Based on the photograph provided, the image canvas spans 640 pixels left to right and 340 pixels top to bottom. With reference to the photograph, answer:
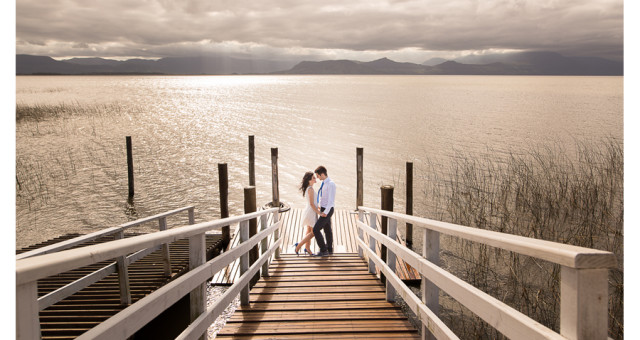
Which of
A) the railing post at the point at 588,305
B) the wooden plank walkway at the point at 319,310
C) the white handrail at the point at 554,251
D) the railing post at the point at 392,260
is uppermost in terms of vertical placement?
the white handrail at the point at 554,251

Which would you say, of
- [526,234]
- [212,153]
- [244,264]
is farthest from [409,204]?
[212,153]

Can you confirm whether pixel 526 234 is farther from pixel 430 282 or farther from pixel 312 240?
pixel 430 282

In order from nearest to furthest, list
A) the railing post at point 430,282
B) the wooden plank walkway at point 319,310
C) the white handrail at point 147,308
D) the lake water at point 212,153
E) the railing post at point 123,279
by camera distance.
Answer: the white handrail at point 147,308, the railing post at point 430,282, the wooden plank walkway at point 319,310, the railing post at point 123,279, the lake water at point 212,153

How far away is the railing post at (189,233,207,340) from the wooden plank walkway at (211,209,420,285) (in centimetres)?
533

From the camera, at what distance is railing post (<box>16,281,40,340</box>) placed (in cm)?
125

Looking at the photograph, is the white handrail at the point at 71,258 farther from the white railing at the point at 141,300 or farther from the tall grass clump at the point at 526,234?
the tall grass clump at the point at 526,234

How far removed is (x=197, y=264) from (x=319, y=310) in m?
2.01

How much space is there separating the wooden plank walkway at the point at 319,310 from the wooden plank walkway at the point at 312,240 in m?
2.54

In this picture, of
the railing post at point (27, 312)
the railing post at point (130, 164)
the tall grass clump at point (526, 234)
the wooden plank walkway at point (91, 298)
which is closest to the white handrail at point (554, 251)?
the railing post at point (27, 312)

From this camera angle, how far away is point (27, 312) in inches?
50.6

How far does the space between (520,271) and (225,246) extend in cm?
735

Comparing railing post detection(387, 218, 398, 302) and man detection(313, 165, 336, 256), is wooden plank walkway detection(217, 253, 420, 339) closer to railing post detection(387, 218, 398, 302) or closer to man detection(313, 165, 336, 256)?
railing post detection(387, 218, 398, 302)

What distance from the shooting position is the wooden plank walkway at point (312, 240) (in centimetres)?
902

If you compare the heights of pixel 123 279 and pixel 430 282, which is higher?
pixel 430 282
